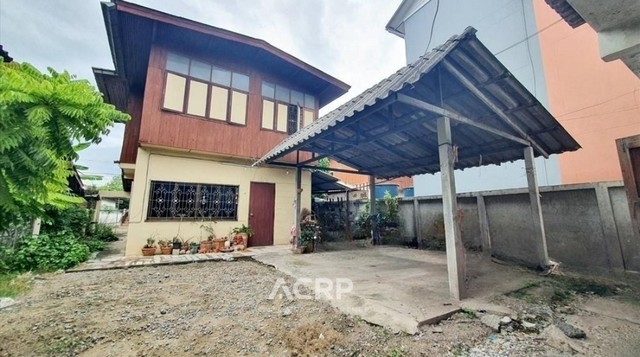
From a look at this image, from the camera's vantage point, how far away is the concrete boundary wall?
162 inches

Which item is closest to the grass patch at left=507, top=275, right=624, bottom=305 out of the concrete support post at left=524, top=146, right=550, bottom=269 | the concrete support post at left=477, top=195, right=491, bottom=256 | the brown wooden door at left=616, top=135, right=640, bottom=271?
the concrete support post at left=524, top=146, right=550, bottom=269

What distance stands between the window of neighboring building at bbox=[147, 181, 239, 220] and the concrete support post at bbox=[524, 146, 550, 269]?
7546 millimetres

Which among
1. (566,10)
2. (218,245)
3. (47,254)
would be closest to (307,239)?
(218,245)

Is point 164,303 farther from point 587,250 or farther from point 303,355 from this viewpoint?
point 587,250

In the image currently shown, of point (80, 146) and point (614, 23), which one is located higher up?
point (614, 23)

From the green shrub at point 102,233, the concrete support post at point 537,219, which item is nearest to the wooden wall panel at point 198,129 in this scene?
the green shrub at point 102,233

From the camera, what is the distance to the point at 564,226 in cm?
481

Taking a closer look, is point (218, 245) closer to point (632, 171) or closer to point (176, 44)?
point (176, 44)

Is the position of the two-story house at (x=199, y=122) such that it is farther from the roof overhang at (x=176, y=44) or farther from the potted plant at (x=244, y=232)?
the potted plant at (x=244, y=232)

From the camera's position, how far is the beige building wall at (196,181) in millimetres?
6852

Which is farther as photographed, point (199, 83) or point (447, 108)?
point (199, 83)

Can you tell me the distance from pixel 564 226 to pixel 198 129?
912cm

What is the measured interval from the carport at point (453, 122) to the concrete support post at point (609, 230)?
0.81 meters

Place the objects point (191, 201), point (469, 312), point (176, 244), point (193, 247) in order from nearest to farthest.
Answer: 1. point (469, 312)
2. point (176, 244)
3. point (193, 247)
4. point (191, 201)
